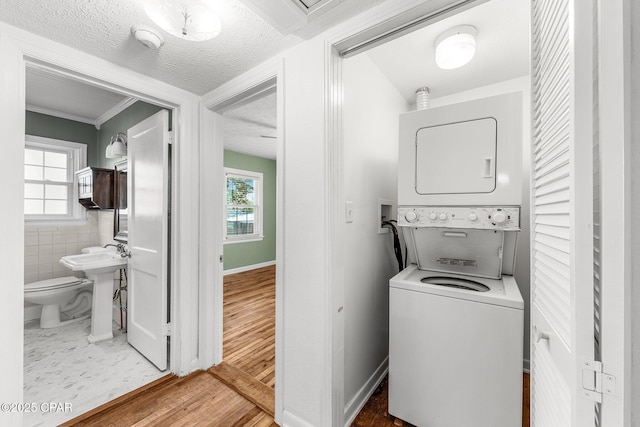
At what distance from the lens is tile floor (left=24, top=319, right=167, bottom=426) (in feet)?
5.56

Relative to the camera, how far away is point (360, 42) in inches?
50.3

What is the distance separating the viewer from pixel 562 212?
2.22 feet

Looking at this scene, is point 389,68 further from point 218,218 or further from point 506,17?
point 218,218

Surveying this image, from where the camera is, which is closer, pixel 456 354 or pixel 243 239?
pixel 456 354

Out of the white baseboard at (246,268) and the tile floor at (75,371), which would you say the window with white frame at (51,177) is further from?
the white baseboard at (246,268)

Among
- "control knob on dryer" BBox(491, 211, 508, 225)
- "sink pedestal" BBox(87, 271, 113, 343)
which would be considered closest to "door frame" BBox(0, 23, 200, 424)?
"sink pedestal" BBox(87, 271, 113, 343)

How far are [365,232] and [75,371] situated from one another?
8.19 ft

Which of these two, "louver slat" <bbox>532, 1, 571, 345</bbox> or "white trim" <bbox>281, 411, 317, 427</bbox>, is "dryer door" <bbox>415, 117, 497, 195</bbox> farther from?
"white trim" <bbox>281, 411, 317, 427</bbox>

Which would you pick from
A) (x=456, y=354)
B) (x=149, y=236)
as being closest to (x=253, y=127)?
(x=149, y=236)

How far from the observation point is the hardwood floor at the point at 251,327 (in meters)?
2.13

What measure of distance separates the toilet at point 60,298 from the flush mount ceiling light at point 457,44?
156 inches

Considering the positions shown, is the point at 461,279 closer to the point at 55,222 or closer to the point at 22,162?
the point at 22,162

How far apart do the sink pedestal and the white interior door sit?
32 cm

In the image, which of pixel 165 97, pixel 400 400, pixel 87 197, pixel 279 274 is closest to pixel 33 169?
pixel 87 197
